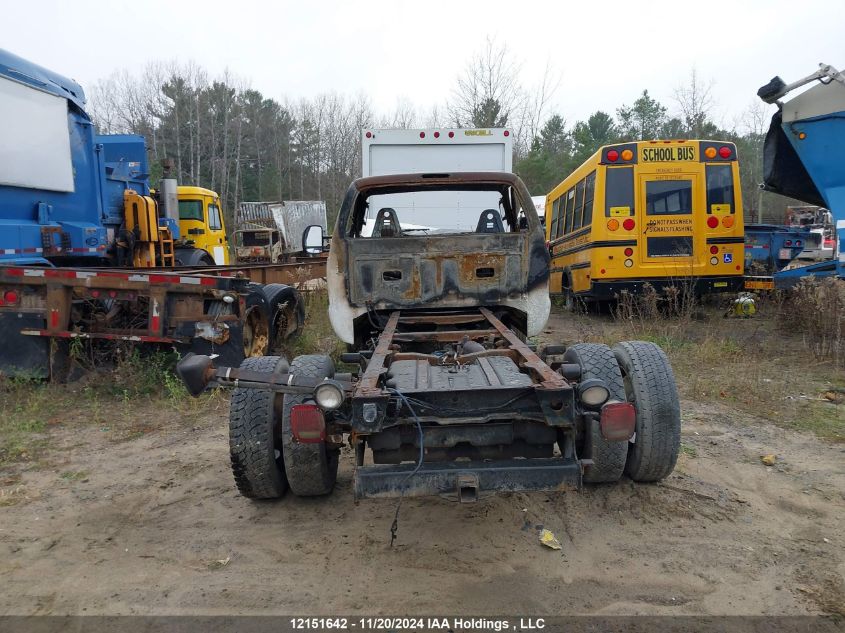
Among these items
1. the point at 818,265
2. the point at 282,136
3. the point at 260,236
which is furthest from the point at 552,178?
the point at 818,265

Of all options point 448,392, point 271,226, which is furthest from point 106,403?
point 271,226

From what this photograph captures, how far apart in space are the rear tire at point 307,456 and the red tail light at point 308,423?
0.31 meters

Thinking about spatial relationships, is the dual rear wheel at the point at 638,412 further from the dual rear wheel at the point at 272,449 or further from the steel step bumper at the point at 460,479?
the dual rear wheel at the point at 272,449

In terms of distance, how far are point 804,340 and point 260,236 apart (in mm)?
22018

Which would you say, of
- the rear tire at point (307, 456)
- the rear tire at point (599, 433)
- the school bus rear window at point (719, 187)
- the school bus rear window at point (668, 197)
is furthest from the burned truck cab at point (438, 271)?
the school bus rear window at point (719, 187)

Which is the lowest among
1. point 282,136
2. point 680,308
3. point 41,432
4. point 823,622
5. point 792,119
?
point 823,622

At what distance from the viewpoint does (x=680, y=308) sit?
32.5 ft

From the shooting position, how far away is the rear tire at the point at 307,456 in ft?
10.6

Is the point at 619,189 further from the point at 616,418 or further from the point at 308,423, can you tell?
the point at 308,423

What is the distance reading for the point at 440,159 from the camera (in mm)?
9219

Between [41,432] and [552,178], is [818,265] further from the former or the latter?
[552,178]

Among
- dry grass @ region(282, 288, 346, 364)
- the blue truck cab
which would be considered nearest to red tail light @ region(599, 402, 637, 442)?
dry grass @ region(282, 288, 346, 364)

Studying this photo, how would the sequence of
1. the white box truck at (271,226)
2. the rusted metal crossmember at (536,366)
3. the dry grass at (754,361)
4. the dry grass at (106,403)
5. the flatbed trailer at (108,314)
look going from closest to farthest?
the rusted metal crossmember at (536,366) < the dry grass at (106,403) < the dry grass at (754,361) < the flatbed trailer at (108,314) < the white box truck at (271,226)

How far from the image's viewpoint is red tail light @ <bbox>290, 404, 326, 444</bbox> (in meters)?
2.76
